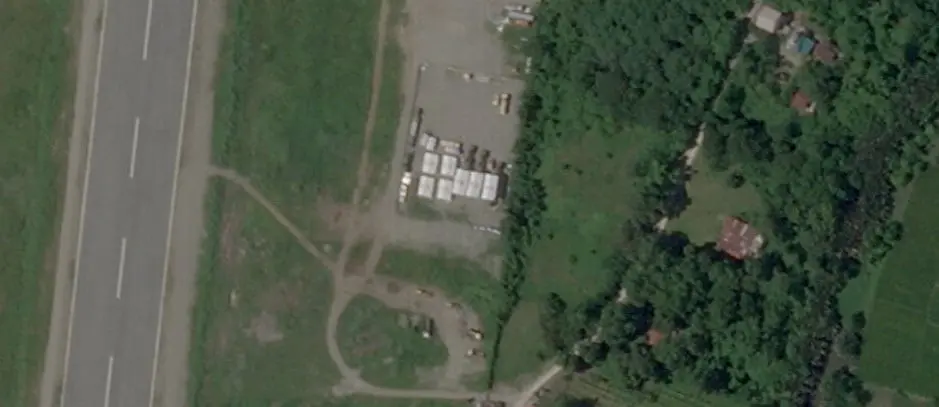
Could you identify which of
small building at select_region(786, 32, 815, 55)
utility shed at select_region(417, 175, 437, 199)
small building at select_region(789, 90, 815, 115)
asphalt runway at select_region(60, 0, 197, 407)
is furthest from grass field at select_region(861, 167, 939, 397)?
asphalt runway at select_region(60, 0, 197, 407)

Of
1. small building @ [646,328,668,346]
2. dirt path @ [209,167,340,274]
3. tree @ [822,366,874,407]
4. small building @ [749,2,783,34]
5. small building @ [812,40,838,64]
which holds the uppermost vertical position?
small building @ [749,2,783,34]

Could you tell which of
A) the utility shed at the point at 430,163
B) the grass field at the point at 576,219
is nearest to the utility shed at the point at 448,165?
the utility shed at the point at 430,163

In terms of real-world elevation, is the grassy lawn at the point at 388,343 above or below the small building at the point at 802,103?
below

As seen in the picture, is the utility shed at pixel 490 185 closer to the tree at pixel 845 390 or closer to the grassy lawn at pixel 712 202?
the grassy lawn at pixel 712 202

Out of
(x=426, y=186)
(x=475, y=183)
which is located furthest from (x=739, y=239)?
(x=426, y=186)

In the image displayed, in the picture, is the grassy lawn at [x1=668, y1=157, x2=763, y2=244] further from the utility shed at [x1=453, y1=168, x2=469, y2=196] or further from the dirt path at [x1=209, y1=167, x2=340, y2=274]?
the dirt path at [x1=209, y1=167, x2=340, y2=274]

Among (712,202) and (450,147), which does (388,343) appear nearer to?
(450,147)
